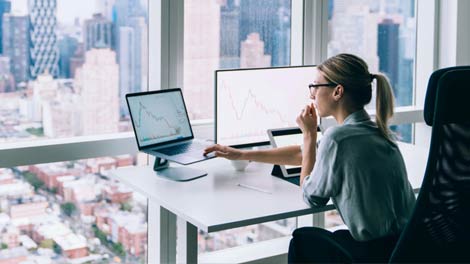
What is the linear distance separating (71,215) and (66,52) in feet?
2.27

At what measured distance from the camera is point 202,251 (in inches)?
133

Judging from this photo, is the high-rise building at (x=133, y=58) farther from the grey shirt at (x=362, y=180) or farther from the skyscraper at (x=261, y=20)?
the grey shirt at (x=362, y=180)

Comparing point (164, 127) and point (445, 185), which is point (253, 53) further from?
point (445, 185)

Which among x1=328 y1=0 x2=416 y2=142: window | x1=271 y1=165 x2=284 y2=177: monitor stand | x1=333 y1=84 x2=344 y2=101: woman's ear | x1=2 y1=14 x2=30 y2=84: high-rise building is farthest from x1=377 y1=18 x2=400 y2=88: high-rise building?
x1=2 y1=14 x2=30 y2=84: high-rise building

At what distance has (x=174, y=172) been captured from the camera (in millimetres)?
2814

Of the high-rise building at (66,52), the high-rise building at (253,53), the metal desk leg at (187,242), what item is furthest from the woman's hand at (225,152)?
the high-rise building at (253,53)

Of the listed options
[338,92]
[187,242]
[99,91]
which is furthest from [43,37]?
[338,92]

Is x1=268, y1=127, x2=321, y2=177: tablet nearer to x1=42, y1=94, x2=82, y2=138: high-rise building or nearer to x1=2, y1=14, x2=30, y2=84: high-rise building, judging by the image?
x1=42, y1=94, x2=82, y2=138: high-rise building

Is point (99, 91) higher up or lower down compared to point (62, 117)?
higher up

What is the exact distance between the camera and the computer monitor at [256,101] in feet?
9.49

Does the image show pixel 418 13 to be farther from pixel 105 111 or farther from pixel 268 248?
pixel 105 111

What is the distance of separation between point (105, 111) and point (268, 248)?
43.6 inches

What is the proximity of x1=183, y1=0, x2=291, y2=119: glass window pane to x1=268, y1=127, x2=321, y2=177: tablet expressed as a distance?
53 centimetres

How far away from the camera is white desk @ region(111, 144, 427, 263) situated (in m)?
2.29
